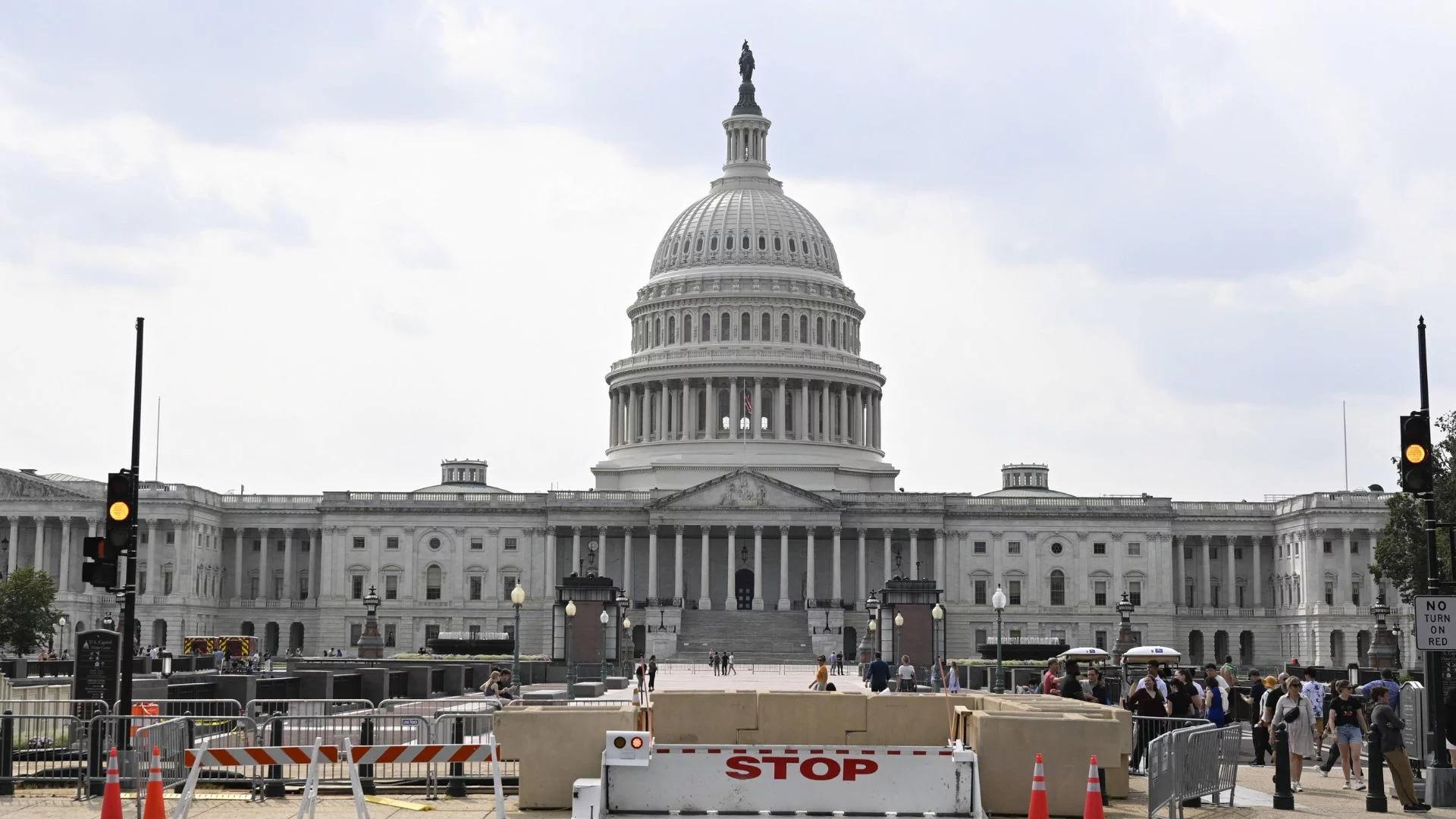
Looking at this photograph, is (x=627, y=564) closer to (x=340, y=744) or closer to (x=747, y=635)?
(x=747, y=635)

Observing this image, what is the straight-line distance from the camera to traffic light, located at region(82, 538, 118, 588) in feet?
102

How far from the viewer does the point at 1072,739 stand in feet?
89.6

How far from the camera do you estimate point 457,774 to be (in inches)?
1225

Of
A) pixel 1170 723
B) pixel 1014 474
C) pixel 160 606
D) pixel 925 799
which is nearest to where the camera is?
pixel 925 799

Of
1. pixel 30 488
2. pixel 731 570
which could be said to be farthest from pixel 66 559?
pixel 731 570

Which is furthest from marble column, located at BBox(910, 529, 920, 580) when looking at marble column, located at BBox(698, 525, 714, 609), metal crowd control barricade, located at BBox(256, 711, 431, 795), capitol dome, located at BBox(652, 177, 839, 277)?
metal crowd control barricade, located at BBox(256, 711, 431, 795)

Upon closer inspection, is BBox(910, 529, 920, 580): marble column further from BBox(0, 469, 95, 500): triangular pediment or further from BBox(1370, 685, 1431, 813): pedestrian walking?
BBox(1370, 685, 1431, 813): pedestrian walking

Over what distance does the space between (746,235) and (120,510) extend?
122308 mm

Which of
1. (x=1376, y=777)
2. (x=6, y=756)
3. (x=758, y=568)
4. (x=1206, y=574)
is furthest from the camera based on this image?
(x=1206, y=574)

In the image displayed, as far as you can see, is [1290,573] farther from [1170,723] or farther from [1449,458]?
[1170,723]

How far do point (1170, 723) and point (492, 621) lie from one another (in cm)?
10360

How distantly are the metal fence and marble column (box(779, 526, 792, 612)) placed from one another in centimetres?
9952

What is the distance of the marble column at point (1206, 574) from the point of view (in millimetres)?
140250

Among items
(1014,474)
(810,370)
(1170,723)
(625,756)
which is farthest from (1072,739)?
(1014,474)
